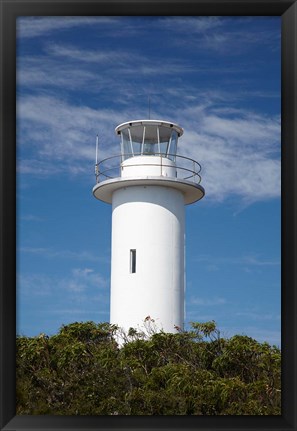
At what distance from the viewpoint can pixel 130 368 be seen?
23.0ft

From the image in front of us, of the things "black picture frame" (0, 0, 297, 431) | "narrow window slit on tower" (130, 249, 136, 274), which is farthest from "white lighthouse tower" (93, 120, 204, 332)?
"black picture frame" (0, 0, 297, 431)

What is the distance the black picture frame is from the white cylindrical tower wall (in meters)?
7.61

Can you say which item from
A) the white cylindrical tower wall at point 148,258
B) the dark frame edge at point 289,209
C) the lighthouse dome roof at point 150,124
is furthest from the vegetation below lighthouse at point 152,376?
the lighthouse dome roof at point 150,124

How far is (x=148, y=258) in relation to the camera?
10.1 m

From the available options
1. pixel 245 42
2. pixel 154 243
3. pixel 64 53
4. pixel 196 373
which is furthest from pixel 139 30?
pixel 154 243

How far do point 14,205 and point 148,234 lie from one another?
790 centimetres

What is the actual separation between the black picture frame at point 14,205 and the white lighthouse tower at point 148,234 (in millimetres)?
7581

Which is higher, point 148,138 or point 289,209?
point 148,138

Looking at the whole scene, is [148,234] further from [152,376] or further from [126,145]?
[152,376]

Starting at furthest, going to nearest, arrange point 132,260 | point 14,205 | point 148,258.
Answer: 1. point 132,260
2. point 148,258
3. point 14,205

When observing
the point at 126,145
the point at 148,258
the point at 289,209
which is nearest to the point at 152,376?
the point at 148,258

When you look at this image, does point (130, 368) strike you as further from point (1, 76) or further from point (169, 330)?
point (1, 76)

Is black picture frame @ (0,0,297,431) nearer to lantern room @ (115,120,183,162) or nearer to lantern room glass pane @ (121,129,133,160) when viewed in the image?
lantern room @ (115,120,183,162)

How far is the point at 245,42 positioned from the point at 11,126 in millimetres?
4015
